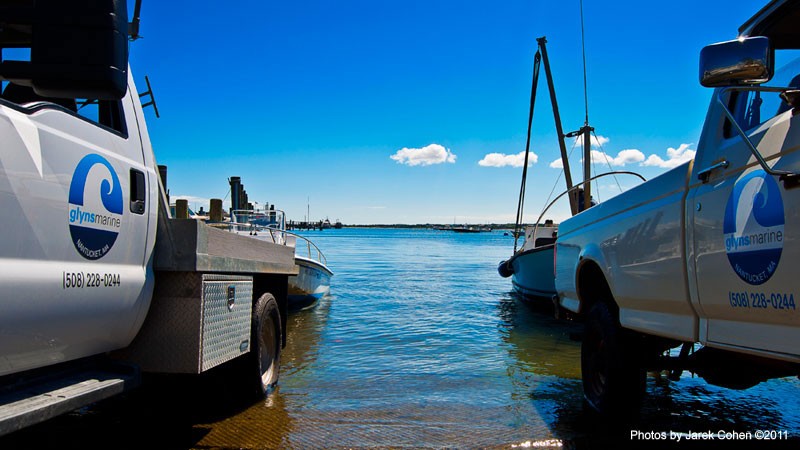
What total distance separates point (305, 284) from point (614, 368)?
10.9 meters

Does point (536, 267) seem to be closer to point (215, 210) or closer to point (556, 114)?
point (556, 114)

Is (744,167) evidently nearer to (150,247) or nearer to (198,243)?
(198,243)

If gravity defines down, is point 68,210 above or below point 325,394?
above

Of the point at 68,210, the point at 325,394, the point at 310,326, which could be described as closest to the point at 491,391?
the point at 325,394

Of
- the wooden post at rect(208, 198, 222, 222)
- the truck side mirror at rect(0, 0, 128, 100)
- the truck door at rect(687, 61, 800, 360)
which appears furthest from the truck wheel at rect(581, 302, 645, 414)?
the wooden post at rect(208, 198, 222, 222)

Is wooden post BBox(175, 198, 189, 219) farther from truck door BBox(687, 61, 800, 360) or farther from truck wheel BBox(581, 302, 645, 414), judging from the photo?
truck door BBox(687, 61, 800, 360)

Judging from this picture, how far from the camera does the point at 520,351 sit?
898 centimetres

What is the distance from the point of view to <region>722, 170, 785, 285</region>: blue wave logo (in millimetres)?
2529

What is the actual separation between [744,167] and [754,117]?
459 millimetres

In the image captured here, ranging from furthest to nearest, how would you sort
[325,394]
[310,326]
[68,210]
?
[310,326], [325,394], [68,210]

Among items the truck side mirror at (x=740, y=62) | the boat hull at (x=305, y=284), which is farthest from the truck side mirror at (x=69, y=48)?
the boat hull at (x=305, y=284)

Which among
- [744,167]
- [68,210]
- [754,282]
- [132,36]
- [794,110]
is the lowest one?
[754,282]

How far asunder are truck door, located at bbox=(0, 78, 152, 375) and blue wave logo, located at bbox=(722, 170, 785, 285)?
3.21 metres

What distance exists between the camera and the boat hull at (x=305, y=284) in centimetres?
1411
